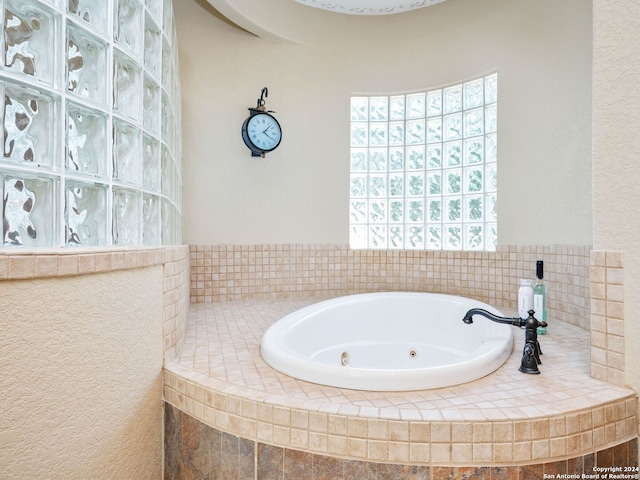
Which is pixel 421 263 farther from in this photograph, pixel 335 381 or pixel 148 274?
pixel 148 274

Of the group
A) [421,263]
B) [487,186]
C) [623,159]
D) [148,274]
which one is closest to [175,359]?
[148,274]

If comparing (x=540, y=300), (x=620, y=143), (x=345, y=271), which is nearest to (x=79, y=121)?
(x=620, y=143)

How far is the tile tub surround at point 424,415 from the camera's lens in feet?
3.20

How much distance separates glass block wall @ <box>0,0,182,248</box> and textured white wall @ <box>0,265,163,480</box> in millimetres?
139

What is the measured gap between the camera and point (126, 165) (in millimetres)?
1290

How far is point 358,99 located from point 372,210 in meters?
0.87

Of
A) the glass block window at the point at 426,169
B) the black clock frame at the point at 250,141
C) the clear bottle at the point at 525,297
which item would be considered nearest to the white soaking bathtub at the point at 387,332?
the clear bottle at the point at 525,297

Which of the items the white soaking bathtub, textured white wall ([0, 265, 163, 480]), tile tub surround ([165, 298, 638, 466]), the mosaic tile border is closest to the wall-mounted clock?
the white soaking bathtub

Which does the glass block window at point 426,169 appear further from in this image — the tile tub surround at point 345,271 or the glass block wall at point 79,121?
the glass block wall at point 79,121

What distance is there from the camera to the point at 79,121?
108cm

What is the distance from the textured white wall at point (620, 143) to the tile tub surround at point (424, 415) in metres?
0.22

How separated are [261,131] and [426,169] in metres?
1.24

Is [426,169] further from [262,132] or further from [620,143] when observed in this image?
[620,143]

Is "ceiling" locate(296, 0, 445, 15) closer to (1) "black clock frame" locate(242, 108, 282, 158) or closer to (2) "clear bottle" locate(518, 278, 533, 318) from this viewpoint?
(1) "black clock frame" locate(242, 108, 282, 158)
